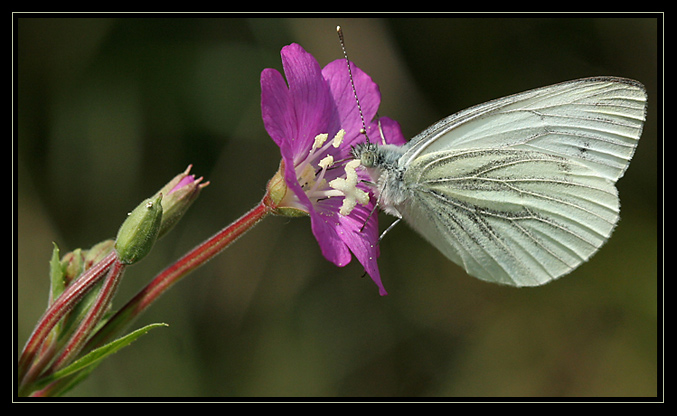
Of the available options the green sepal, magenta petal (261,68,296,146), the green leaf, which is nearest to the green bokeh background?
the green sepal

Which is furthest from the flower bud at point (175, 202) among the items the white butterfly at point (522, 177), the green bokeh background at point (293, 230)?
the green bokeh background at point (293, 230)

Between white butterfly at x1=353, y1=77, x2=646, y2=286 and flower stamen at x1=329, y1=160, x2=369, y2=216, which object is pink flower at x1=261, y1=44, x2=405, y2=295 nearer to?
flower stamen at x1=329, y1=160, x2=369, y2=216

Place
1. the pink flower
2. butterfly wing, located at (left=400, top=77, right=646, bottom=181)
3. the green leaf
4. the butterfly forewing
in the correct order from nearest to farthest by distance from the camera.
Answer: the green leaf → the pink flower → butterfly wing, located at (left=400, top=77, right=646, bottom=181) → the butterfly forewing

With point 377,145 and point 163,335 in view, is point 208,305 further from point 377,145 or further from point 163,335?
point 377,145

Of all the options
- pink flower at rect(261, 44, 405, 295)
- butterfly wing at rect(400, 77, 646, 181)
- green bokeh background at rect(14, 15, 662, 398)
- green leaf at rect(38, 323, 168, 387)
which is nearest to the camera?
green leaf at rect(38, 323, 168, 387)

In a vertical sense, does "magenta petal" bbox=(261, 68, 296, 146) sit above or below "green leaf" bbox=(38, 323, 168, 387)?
above

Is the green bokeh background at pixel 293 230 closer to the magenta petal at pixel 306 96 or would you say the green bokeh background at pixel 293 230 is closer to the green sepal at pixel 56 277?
the green sepal at pixel 56 277
